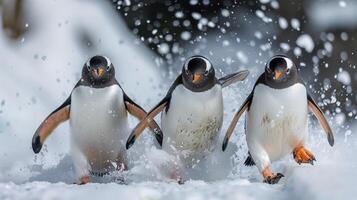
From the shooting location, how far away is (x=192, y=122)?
3639 mm

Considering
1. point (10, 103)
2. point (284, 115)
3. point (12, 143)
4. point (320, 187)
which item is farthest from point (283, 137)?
point (10, 103)

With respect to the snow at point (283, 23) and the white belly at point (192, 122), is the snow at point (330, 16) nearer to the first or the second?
the snow at point (283, 23)

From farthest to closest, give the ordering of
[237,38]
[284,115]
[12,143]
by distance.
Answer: [237,38], [12,143], [284,115]

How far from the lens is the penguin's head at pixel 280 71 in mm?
3473

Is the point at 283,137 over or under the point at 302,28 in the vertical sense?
over

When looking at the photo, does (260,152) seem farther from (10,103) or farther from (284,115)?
(10,103)

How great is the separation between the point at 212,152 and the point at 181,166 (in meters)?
0.21

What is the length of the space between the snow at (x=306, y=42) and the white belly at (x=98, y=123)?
260 cm

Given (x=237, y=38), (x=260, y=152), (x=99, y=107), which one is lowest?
(x=237, y=38)

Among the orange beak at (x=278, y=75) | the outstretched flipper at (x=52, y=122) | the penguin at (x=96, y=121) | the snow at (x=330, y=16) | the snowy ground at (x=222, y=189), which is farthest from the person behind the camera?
the snow at (x=330, y=16)

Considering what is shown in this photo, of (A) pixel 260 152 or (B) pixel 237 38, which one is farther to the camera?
(B) pixel 237 38

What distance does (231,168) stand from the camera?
3980mm

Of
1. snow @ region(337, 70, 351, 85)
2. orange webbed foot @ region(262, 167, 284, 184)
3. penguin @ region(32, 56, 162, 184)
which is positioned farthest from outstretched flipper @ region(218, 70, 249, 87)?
snow @ region(337, 70, 351, 85)

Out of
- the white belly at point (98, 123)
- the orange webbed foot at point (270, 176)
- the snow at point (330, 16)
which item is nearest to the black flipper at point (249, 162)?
the orange webbed foot at point (270, 176)
